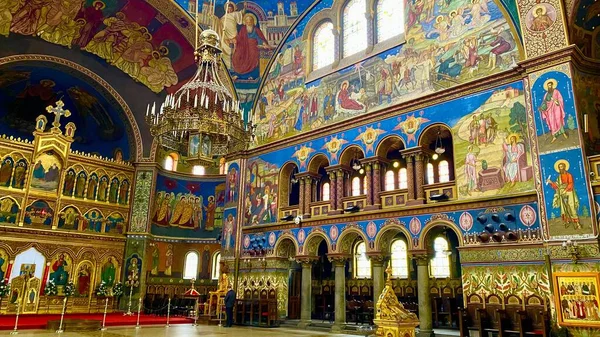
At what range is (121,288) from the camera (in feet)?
80.8

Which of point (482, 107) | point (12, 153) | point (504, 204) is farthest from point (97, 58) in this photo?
point (504, 204)

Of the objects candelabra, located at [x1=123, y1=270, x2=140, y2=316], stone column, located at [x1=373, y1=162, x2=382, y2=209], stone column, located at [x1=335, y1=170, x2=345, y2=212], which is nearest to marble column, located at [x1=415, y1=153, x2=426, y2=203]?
stone column, located at [x1=373, y1=162, x2=382, y2=209]

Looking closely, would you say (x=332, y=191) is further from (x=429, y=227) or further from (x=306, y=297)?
(x=429, y=227)

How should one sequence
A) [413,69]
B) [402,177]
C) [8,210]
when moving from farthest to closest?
[8,210] < [402,177] < [413,69]

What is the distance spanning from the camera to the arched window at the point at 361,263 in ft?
74.8

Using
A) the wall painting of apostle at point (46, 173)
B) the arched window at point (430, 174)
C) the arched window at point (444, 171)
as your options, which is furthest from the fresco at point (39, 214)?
the arched window at point (444, 171)

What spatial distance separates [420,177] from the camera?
17219 mm

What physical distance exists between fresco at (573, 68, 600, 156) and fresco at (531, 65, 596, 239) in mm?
435

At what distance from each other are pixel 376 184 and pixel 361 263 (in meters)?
6.36

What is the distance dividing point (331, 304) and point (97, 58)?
64.2 ft

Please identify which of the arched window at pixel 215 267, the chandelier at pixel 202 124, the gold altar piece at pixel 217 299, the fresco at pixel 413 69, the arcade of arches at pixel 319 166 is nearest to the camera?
the chandelier at pixel 202 124

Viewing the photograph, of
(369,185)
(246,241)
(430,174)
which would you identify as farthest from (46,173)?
(430,174)

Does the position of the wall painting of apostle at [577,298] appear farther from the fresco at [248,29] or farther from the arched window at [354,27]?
the fresco at [248,29]

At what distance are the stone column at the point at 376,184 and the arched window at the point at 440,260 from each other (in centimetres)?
429
